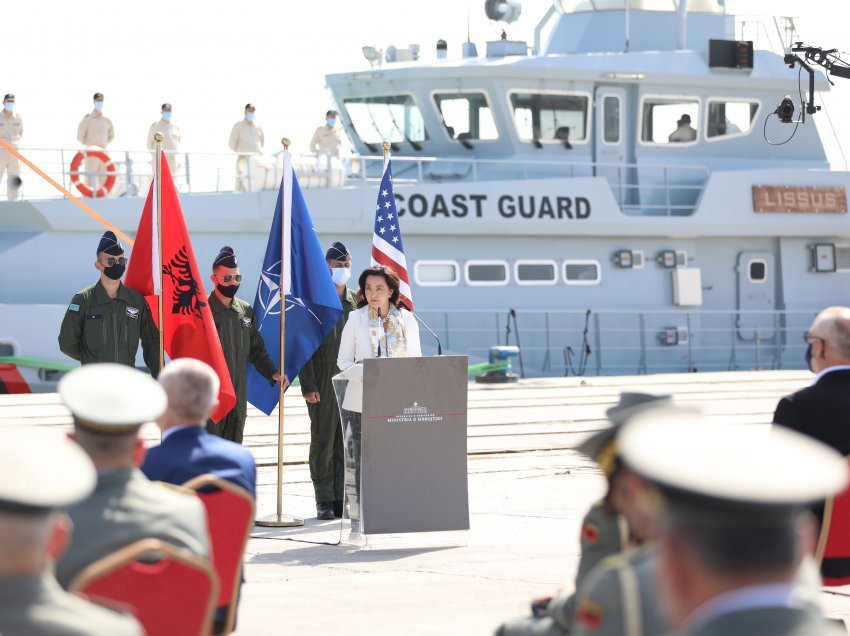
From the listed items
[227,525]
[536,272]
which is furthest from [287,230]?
[536,272]

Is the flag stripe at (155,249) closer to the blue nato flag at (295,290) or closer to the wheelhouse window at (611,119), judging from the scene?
the blue nato flag at (295,290)

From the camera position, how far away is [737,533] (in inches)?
69.7

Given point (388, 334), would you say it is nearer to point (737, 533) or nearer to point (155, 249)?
point (155, 249)

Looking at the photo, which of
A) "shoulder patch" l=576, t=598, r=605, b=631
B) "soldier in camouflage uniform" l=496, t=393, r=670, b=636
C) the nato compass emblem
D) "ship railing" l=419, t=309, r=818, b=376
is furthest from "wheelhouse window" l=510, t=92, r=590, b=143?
"shoulder patch" l=576, t=598, r=605, b=631

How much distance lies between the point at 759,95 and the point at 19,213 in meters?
11.8

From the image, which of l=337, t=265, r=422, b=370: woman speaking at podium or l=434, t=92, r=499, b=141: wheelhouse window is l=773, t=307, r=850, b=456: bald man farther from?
l=434, t=92, r=499, b=141: wheelhouse window

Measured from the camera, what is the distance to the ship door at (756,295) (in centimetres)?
2270

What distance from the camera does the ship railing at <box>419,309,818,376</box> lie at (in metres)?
20.4

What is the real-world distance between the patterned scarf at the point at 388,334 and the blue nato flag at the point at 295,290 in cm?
81

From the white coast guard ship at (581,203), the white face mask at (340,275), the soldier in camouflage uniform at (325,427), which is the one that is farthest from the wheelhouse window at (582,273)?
the soldier in camouflage uniform at (325,427)

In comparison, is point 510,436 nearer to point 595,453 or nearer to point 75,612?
point 595,453

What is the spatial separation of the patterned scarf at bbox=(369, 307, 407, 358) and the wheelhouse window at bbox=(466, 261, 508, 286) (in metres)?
12.6

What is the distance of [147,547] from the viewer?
2.79m

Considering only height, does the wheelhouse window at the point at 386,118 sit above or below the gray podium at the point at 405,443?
above
